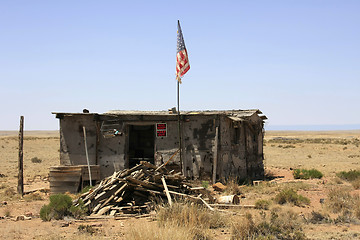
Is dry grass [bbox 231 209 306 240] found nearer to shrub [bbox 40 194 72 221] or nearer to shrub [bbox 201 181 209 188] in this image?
shrub [bbox 40 194 72 221]

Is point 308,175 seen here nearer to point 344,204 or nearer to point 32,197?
point 344,204

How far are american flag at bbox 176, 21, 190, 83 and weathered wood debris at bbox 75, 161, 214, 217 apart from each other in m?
3.57

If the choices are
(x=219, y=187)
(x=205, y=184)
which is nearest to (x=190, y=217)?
(x=219, y=187)

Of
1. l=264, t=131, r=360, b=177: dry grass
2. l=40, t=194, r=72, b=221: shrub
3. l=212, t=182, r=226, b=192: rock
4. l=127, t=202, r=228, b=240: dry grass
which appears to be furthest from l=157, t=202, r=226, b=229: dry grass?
l=264, t=131, r=360, b=177: dry grass

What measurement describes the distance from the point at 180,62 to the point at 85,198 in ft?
18.2

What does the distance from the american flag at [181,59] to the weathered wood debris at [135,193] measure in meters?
3.57

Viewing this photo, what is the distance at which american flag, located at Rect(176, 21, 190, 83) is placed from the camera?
13.8m

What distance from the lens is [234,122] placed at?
17.3 m

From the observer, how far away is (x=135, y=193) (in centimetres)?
1160

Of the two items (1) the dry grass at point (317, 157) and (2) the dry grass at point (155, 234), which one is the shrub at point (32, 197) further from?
(1) the dry grass at point (317, 157)

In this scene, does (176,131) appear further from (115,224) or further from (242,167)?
(115,224)

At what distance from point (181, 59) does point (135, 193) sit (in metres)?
4.95

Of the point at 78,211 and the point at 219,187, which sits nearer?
the point at 78,211

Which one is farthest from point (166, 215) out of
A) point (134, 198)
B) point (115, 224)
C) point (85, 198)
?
point (85, 198)
